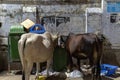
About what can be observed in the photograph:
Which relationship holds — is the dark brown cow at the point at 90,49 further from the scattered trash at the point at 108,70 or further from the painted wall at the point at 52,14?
the painted wall at the point at 52,14

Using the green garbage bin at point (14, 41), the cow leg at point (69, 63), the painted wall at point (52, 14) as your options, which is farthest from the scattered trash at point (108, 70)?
the green garbage bin at point (14, 41)

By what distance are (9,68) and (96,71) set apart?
10.5 feet

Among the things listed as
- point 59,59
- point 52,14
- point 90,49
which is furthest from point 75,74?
point 52,14


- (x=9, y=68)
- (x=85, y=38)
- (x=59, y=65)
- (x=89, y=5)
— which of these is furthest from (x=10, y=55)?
(x=89, y=5)

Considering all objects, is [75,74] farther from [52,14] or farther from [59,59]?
[52,14]

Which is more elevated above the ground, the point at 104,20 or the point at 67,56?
Answer: the point at 104,20

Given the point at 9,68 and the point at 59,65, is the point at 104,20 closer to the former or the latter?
the point at 59,65

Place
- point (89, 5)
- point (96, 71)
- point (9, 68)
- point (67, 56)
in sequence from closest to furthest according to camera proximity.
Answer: point (96, 71)
point (67, 56)
point (9, 68)
point (89, 5)

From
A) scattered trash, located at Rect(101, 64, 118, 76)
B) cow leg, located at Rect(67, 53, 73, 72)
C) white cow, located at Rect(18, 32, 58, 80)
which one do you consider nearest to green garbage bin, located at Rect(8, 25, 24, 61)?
white cow, located at Rect(18, 32, 58, 80)

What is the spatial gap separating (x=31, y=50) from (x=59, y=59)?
182cm

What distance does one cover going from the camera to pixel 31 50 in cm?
881

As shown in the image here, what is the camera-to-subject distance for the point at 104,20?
11.1 m

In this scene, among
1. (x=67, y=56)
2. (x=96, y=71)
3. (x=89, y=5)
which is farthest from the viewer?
(x=89, y=5)

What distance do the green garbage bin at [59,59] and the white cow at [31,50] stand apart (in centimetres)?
102
